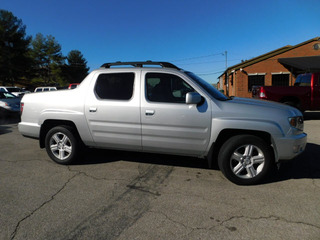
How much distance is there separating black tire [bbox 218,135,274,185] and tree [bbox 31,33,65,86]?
56.3 meters

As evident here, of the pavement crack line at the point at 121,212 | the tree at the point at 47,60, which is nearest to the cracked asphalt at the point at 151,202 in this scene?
the pavement crack line at the point at 121,212

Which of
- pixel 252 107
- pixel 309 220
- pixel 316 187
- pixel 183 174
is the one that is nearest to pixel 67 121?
pixel 183 174

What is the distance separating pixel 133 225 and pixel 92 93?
2443mm

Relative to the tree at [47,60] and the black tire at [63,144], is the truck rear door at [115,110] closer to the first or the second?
the black tire at [63,144]

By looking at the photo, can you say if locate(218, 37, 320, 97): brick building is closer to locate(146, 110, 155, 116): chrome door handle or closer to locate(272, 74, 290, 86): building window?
locate(272, 74, 290, 86): building window

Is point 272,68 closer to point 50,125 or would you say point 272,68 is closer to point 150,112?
point 150,112

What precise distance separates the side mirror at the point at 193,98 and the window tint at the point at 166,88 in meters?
0.28

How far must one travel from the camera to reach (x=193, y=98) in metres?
3.31

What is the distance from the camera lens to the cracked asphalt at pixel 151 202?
234 centimetres

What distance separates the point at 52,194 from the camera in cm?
314

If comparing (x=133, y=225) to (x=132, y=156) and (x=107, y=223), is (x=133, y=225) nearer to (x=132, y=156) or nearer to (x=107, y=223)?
(x=107, y=223)

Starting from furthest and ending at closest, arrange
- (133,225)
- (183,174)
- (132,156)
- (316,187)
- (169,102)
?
1. (132,156)
2. (183,174)
3. (169,102)
4. (316,187)
5. (133,225)

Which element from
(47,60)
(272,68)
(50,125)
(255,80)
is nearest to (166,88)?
(50,125)

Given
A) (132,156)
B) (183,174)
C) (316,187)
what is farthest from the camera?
(132,156)
